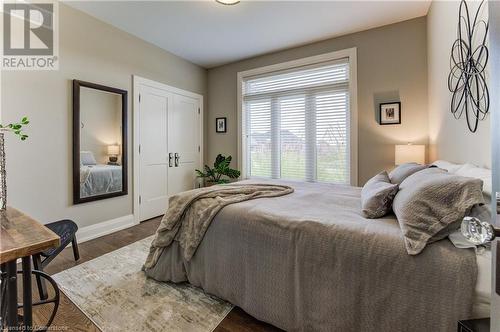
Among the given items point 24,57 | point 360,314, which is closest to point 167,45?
point 24,57

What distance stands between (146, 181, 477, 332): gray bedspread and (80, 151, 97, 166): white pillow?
192cm

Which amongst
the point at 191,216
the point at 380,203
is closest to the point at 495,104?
the point at 380,203

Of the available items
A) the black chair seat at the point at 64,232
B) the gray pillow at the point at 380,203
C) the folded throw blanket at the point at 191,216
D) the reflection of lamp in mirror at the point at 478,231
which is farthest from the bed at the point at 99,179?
the reflection of lamp in mirror at the point at 478,231

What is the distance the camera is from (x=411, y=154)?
2.76m

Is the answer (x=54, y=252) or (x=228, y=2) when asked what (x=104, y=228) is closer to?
(x=54, y=252)

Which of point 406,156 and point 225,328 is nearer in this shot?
point 225,328

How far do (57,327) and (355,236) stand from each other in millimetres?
1851

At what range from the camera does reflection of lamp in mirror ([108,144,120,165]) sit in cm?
319

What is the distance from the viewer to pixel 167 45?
147 inches

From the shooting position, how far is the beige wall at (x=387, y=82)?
302cm

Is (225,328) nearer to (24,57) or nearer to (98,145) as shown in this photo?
(98,145)

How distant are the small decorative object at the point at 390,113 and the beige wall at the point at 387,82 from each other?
62 millimetres

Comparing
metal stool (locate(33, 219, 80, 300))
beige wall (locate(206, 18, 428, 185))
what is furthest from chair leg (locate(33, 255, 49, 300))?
beige wall (locate(206, 18, 428, 185))

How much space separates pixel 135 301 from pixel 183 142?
2950 millimetres
